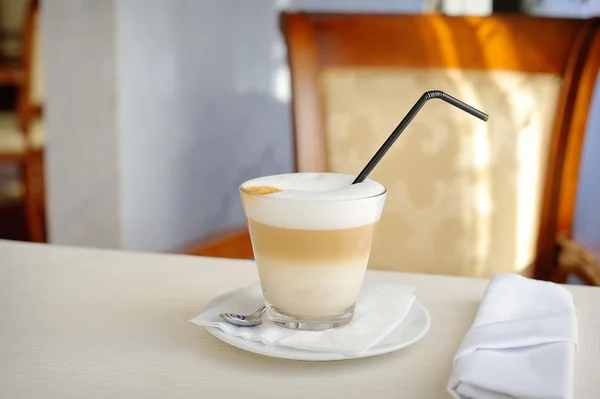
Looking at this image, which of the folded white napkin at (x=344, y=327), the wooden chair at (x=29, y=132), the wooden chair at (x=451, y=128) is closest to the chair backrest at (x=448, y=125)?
the wooden chair at (x=451, y=128)

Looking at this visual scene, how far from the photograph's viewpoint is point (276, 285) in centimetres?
54

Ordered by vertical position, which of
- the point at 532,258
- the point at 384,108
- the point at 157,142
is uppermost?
the point at 384,108

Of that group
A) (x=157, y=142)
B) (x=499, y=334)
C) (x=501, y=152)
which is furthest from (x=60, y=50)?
(x=499, y=334)

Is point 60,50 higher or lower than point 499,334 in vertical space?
higher

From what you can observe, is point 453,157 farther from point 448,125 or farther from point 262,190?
point 262,190

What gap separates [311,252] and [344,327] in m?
0.06

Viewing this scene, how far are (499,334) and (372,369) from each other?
9 centimetres

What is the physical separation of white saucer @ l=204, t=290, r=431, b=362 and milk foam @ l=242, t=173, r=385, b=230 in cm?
8

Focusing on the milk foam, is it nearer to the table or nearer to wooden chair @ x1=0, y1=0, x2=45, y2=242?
the table

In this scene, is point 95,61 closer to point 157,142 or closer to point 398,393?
point 157,142

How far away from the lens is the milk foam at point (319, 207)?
515 mm

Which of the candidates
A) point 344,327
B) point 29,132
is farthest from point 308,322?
point 29,132

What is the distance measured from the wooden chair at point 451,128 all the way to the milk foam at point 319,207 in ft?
2.04

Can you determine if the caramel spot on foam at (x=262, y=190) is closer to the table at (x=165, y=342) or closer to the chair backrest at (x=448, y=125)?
the table at (x=165, y=342)
